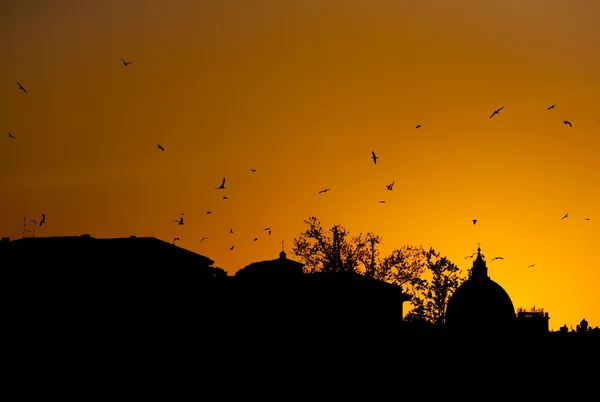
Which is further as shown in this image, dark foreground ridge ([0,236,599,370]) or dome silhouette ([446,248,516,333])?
dome silhouette ([446,248,516,333])

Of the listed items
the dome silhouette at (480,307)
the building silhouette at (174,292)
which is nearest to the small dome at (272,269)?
the building silhouette at (174,292)

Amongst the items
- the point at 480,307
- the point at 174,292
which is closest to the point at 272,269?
the point at 174,292

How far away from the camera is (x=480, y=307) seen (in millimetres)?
98625

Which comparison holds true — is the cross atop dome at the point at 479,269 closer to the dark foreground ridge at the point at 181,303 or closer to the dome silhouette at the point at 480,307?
the dome silhouette at the point at 480,307

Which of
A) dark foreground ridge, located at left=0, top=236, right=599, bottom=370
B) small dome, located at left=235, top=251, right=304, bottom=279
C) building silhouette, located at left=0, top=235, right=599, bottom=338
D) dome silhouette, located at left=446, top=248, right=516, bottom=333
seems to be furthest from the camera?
dome silhouette, located at left=446, top=248, right=516, bottom=333

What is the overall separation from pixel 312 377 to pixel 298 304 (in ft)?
37.6

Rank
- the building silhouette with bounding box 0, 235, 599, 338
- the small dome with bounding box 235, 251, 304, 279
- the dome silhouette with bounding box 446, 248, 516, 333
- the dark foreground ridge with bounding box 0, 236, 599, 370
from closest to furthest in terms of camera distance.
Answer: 1. the dark foreground ridge with bounding box 0, 236, 599, 370
2. the building silhouette with bounding box 0, 235, 599, 338
3. the small dome with bounding box 235, 251, 304, 279
4. the dome silhouette with bounding box 446, 248, 516, 333

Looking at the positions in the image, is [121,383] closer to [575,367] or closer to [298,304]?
[298,304]

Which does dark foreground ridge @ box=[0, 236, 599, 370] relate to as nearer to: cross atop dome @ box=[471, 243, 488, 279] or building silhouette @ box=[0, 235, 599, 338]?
building silhouette @ box=[0, 235, 599, 338]

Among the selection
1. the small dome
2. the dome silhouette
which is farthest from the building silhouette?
the dome silhouette

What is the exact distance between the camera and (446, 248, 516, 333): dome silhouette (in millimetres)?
95625

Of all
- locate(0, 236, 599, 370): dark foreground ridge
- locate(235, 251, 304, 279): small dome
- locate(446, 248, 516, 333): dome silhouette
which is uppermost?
locate(446, 248, 516, 333): dome silhouette

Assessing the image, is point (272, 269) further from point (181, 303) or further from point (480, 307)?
point (480, 307)

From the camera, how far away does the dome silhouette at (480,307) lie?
9562 centimetres
